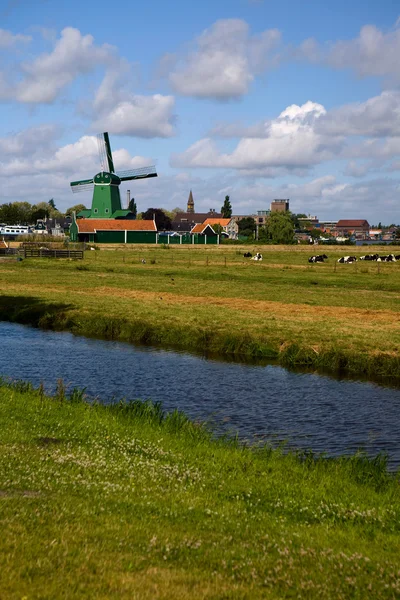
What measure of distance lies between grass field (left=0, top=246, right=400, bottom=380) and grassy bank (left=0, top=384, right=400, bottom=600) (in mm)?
16063

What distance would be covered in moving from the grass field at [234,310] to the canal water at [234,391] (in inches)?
100

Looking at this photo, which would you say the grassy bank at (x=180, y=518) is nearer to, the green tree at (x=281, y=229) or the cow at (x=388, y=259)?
the cow at (x=388, y=259)

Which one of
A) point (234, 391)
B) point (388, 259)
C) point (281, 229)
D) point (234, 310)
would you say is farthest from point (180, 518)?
point (281, 229)

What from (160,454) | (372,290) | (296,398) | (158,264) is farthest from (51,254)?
(160,454)

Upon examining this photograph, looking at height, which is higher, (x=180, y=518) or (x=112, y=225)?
(x=112, y=225)

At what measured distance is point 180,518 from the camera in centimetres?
1110

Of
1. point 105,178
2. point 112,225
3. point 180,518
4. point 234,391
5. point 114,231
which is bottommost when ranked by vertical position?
point 234,391

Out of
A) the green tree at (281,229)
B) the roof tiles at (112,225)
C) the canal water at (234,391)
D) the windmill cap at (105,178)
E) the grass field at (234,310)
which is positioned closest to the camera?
the canal water at (234,391)

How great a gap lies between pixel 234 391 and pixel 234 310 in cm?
1892

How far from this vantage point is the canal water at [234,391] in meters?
20.4

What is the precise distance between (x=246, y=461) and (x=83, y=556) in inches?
282

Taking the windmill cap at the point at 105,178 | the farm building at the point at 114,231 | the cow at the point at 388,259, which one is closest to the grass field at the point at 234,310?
the cow at the point at 388,259

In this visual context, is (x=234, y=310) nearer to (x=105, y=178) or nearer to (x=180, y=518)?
(x=180, y=518)

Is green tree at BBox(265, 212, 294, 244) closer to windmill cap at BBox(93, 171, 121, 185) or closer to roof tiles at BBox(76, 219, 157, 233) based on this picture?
roof tiles at BBox(76, 219, 157, 233)
